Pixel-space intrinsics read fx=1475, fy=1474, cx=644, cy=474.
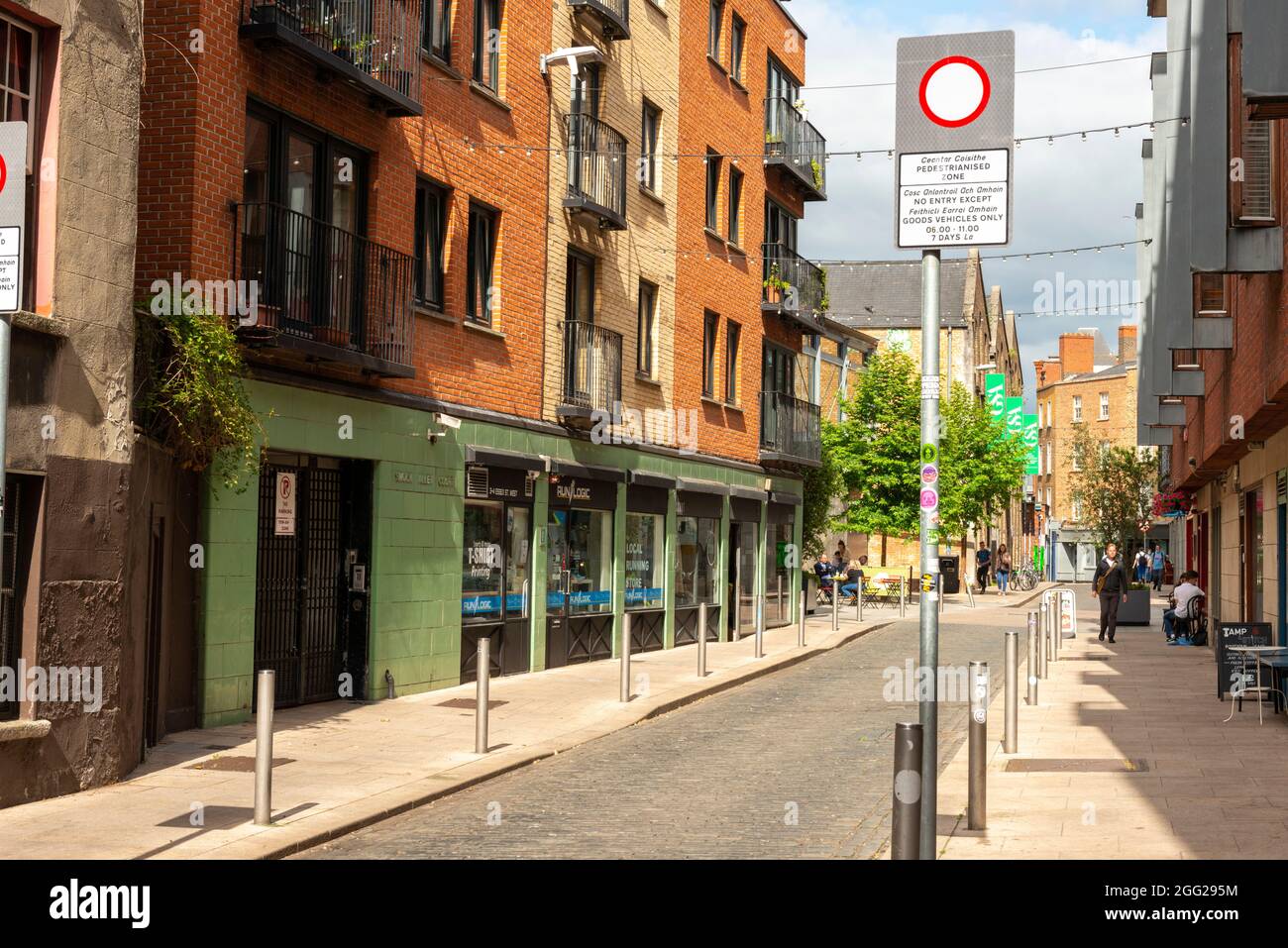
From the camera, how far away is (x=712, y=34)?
91.9ft

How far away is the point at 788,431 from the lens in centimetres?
3119

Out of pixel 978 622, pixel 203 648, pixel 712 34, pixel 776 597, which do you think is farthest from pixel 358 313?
pixel 978 622

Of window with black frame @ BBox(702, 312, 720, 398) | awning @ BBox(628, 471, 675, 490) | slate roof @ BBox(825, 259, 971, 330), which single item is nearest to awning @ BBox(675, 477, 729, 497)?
awning @ BBox(628, 471, 675, 490)

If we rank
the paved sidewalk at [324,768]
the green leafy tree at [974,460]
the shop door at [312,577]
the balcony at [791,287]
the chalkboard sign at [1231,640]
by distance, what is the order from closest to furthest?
1. the paved sidewalk at [324,768]
2. the shop door at [312,577]
3. the chalkboard sign at [1231,640]
4. the balcony at [791,287]
5. the green leafy tree at [974,460]

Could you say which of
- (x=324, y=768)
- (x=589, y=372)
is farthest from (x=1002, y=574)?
(x=324, y=768)

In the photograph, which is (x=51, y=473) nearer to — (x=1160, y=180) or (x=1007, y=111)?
(x=1007, y=111)

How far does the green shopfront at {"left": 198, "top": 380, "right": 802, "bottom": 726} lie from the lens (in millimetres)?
13953

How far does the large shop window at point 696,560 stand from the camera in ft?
84.8

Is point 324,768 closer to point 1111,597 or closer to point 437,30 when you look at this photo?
point 437,30

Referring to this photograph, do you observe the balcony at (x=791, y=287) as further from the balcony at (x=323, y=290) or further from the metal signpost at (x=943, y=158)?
the metal signpost at (x=943, y=158)

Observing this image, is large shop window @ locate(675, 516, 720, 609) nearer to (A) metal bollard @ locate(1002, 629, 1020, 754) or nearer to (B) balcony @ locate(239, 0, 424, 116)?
(B) balcony @ locate(239, 0, 424, 116)

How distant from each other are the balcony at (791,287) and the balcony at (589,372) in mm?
8431

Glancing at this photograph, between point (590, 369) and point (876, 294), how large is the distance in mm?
43266
